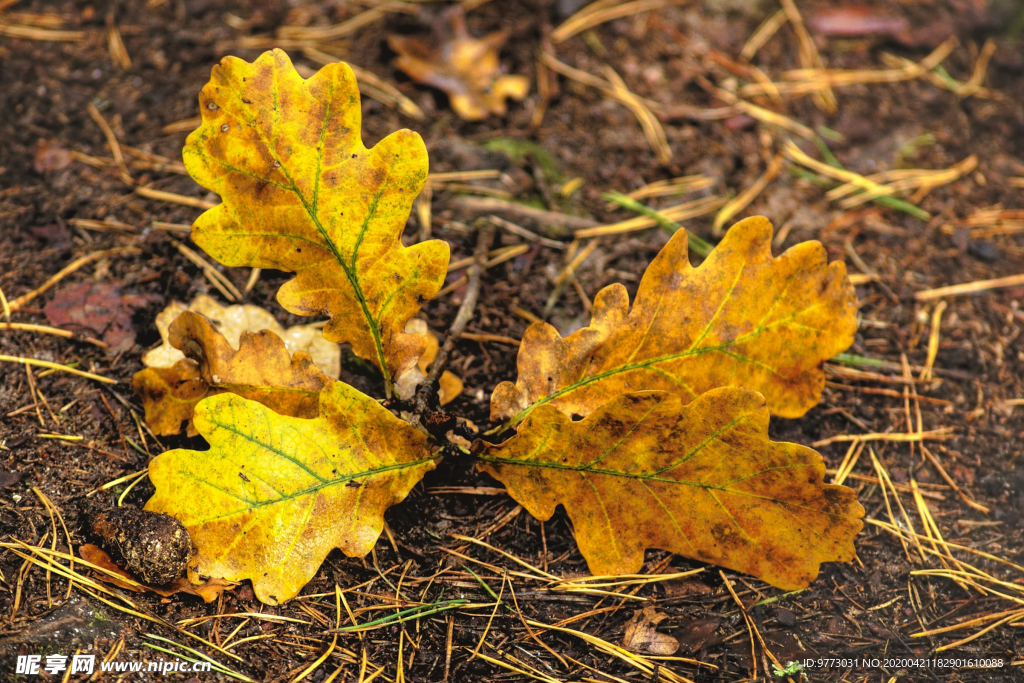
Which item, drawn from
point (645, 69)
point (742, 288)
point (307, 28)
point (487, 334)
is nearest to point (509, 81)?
point (645, 69)

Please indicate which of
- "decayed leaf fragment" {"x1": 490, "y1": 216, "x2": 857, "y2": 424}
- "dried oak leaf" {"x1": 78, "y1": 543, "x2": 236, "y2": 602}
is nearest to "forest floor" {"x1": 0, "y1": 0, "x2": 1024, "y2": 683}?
"dried oak leaf" {"x1": 78, "y1": 543, "x2": 236, "y2": 602}

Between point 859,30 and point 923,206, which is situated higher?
point 859,30

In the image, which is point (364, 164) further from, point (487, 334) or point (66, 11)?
point (66, 11)

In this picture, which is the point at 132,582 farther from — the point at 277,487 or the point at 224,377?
the point at 224,377

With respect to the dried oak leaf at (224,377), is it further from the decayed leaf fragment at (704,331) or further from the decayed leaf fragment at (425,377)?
the decayed leaf fragment at (704,331)

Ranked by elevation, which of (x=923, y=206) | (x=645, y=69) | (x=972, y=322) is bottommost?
(x=972, y=322)

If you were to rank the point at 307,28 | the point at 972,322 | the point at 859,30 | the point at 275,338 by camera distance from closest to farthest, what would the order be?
the point at 275,338
the point at 972,322
the point at 307,28
the point at 859,30
